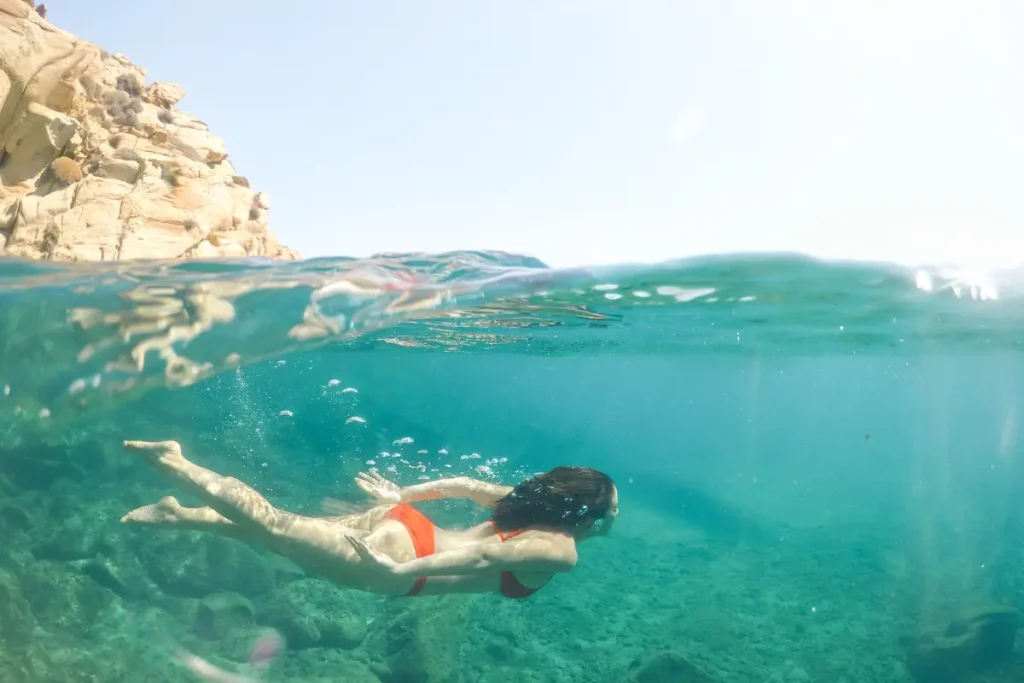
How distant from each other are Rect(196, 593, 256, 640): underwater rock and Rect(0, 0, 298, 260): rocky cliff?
6.70 m

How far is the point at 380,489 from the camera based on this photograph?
6.46m

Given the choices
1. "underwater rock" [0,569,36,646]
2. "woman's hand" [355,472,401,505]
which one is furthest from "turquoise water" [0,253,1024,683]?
"woman's hand" [355,472,401,505]

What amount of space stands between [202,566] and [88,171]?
33.1ft

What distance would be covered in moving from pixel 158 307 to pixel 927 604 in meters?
19.1

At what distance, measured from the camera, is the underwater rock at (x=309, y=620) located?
10219mm

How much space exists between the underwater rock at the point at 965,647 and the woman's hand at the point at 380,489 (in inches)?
459

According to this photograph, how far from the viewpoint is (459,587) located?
5.52 metres

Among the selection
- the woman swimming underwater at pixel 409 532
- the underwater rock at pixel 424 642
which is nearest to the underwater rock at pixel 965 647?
the underwater rock at pixel 424 642

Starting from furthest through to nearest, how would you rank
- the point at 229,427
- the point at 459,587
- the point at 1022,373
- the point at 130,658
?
1. the point at 1022,373
2. the point at 229,427
3. the point at 130,658
4. the point at 459,587

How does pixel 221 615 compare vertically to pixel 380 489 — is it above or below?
below

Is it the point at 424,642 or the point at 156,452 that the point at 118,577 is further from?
the point at 156,452

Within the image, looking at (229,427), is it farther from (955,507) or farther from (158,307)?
(955,507)

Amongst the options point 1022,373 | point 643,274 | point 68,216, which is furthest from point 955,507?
point 68,216

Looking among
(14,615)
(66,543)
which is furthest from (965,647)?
(66,543)
